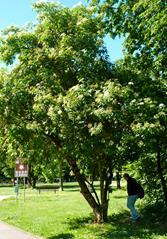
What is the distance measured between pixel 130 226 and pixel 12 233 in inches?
148

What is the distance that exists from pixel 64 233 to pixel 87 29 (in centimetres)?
641

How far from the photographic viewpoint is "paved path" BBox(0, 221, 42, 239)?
43.5 ft

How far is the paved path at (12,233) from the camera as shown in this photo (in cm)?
1325

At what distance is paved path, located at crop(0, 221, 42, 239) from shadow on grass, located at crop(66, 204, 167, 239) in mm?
1646

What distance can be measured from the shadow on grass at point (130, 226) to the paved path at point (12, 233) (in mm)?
1646

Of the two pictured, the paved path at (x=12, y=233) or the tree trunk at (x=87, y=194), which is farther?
the tree trunk at (x=87, y=194)

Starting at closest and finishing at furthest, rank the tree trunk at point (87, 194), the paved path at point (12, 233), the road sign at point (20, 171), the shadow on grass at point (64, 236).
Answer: the shadow on grass at point (64, 236) < the paved path at point (12, 233) < the tree trunk at point (87, 194) < the road sign at point (20, 171)

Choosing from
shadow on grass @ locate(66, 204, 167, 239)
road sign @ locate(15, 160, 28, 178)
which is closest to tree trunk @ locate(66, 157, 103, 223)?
shadow on grass @ locate(66, 204, 167, 239)

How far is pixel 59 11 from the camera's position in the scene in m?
14.3

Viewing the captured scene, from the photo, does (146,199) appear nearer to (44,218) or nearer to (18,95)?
(44,218)

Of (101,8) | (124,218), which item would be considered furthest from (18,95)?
(124,218)

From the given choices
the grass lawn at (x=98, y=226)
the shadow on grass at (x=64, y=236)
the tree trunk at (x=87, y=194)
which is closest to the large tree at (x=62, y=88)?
the tree trunk at (x=87, y=194)

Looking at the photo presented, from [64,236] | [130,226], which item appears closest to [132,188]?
[130,226]

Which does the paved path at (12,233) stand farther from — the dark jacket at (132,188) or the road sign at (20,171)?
the road sign at (20,171)
